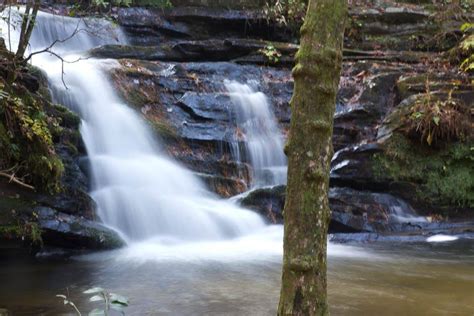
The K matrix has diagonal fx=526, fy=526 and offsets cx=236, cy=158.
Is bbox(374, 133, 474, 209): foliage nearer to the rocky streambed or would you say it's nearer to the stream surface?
the rocky streambed

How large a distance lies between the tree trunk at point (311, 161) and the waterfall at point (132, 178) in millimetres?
5038

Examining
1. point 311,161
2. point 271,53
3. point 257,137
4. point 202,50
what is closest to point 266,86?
point 271,53

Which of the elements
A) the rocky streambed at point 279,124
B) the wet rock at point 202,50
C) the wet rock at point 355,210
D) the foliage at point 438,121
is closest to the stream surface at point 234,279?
the rocky streambed at point 279,124

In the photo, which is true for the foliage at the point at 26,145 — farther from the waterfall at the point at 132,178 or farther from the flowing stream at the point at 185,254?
the flowing stream at the point at 185,254

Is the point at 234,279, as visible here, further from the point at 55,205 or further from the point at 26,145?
the point at 26,145

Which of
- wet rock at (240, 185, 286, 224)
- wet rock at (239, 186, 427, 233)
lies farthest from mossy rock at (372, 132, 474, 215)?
wet rock at (240, 185, 286, 224)

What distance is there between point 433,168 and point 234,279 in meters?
5.03

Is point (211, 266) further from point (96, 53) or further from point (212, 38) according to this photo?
point (212, 38)

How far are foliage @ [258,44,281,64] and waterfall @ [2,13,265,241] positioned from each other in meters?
3.50

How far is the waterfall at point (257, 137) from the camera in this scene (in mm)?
9185

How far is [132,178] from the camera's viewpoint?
804cm

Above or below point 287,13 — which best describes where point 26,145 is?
below

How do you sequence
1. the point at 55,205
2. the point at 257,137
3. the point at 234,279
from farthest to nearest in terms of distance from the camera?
1. the point at 257,137
2. the point at 55,205
3. the point at 234,279

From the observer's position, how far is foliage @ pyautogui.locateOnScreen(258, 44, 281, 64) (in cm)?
1178
